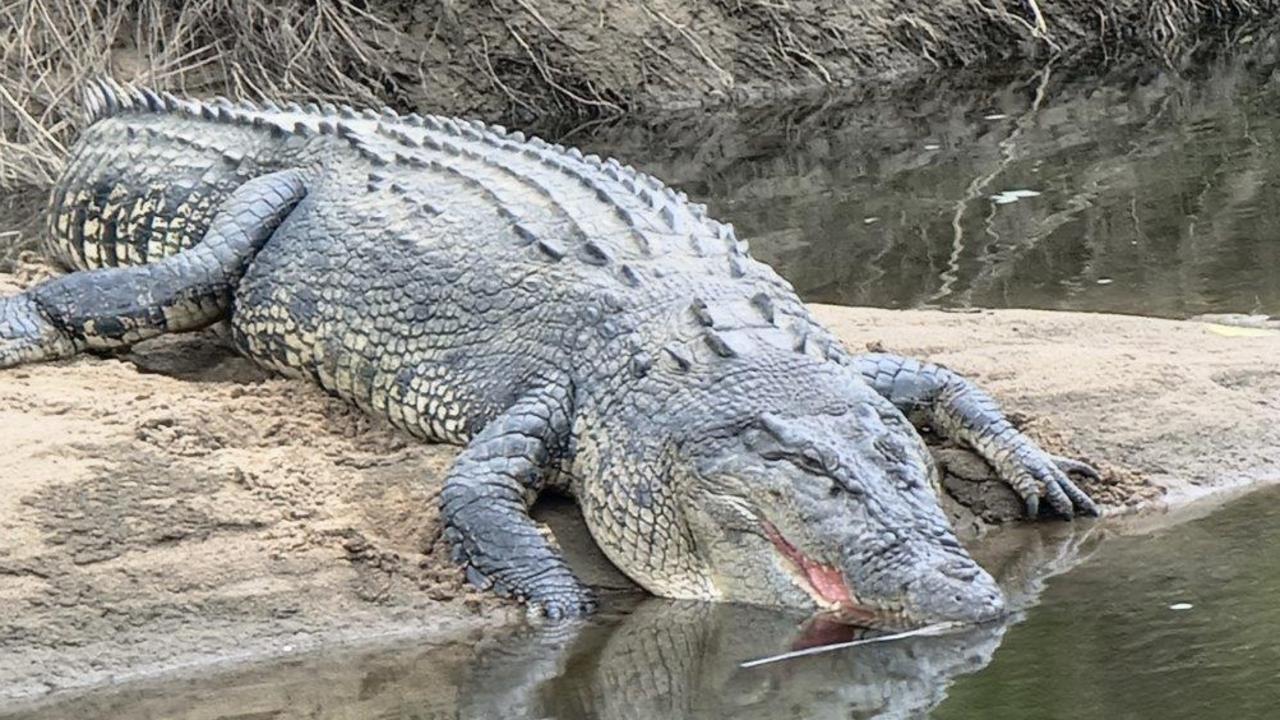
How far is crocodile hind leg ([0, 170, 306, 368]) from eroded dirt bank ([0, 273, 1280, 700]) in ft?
0.32

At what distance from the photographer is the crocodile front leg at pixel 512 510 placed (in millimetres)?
5441

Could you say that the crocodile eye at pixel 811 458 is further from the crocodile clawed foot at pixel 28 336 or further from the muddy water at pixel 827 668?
the crocodile clawed foot at pixel 28 336

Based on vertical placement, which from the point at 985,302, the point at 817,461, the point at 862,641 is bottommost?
the point at 862,641

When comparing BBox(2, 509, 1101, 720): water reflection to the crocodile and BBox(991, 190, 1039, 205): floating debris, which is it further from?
BBox(991, 190, 1039, 205): floating debris

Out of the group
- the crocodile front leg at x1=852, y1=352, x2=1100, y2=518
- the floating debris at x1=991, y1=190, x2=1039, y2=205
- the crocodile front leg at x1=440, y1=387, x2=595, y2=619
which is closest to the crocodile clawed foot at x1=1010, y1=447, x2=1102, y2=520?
the crocodile front leg at x1=852, y1=352, x2=1100, y2=518

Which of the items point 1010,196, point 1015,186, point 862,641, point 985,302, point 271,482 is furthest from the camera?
point 1015,186

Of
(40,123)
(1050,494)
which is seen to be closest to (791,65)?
(40,123)

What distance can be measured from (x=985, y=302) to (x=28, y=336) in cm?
422

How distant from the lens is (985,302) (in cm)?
915

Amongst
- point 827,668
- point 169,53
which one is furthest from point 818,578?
point 169,53

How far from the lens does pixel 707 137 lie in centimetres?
1440

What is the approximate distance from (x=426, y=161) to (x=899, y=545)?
2.56 m

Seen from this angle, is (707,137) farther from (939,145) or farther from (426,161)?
(426,161)

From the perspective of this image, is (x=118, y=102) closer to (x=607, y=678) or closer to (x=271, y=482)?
(x=271, y=482)
